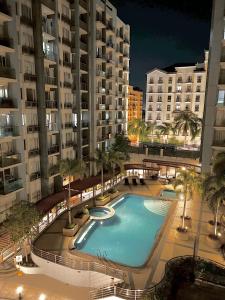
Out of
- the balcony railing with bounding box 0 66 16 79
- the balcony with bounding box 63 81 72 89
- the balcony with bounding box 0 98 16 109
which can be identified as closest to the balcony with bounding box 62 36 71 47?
the balcony with bounding box 63 81 72 89

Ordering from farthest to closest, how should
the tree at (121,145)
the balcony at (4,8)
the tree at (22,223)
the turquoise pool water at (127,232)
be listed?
1. the tree at (121,145)
2. the balcony at (4,8)
3. the turquoise pool water at (127,232)
4. the tree at (22,223)

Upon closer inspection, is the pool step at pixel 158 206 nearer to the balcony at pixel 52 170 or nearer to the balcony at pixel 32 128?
the balcony at pixel 52 170

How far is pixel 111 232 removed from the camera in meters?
28.0

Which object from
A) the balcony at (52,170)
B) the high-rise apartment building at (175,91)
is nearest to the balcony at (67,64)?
the balcony at (52,170)

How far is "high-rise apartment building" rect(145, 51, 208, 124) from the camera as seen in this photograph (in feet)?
219

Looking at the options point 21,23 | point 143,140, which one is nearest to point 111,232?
point 21,23

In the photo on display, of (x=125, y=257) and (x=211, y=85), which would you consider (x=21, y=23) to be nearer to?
(x=211, y=85)

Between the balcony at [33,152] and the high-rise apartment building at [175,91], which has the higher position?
the high-rise apartment building at [175,91]

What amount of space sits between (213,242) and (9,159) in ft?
76.4

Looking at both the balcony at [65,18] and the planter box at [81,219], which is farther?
the balcony at [65,18]

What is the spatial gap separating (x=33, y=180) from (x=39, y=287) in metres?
13.7

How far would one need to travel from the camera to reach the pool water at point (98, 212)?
30.8 meters

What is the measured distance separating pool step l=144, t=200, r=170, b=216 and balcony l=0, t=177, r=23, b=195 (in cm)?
1774

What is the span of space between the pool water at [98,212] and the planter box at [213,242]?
41.5 ft
